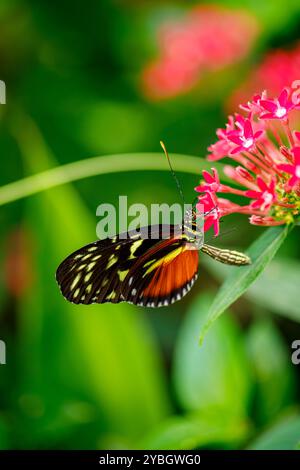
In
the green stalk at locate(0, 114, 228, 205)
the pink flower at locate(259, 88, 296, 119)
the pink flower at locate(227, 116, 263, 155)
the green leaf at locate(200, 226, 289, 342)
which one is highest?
the green stalk at locate(0, 114, 228, 205)

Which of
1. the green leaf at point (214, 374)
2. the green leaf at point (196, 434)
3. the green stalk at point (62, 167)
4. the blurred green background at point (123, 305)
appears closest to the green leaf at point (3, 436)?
the blurred green background at point (123, 305)

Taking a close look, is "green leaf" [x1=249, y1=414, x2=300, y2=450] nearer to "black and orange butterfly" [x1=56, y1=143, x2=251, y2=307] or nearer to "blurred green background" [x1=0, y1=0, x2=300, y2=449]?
"blurred green background" [x1=0, y1=0, x2=300, y2=449]

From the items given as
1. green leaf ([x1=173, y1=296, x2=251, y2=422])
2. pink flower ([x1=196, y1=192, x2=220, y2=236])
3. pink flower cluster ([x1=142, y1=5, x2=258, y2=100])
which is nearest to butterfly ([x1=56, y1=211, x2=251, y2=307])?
pink flower ([x1=196, y1=192, x2=220, y2=236])

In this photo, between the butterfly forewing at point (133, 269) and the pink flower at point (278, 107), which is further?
the butterfly forewing at point (133, 269)

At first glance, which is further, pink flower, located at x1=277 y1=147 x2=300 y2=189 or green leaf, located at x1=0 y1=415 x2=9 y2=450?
green leaf, located at x1=0 y1=415 x2=9 y2=450

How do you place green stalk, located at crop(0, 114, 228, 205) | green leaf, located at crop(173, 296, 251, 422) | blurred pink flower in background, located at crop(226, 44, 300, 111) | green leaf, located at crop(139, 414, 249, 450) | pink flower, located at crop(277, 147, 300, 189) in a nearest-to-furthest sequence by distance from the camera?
pink flower, located at crop(277, 147, 300, 189) → green stalk, located at crop(0, 114, 228, 205) → green leaf, located at crop(139, 414, 249, 450) → green leaf, located at crop(173, 296, 251, 422) → blurred pink flower in background, located at crop(226, 44, 300, 111)

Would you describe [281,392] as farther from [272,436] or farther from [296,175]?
[296,175]

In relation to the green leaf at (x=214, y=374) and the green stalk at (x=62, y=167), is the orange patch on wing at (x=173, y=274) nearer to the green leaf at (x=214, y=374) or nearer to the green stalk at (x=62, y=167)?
the green stalk at (x=62, y=167)
